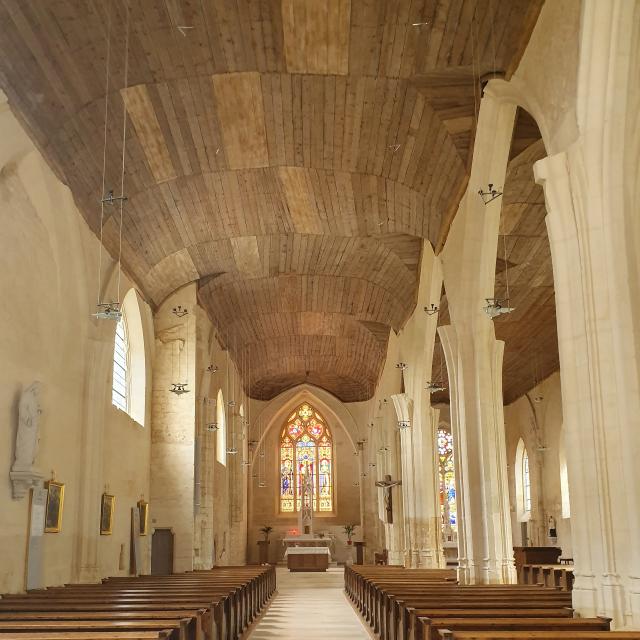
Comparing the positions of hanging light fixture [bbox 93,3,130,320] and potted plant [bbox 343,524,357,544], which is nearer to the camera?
hanging light fixture [bbox 93,3,130,320]

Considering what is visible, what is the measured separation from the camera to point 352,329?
91.6 ft

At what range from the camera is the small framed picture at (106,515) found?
52.2ft

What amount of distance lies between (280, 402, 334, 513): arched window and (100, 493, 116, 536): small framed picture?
20.5 meters

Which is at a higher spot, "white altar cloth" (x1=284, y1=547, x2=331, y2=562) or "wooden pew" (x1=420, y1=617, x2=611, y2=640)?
"wooden pew" (x1=420, y1=617, x2=611, y2=640)

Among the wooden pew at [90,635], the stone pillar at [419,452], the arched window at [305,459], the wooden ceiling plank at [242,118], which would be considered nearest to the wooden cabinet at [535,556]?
the stone pillar at [419,452]

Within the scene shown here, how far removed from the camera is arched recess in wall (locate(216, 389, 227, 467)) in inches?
1057

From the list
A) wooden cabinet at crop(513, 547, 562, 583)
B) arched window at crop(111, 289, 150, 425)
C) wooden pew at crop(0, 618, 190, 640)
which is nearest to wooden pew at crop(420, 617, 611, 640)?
wooden pew at crop(0, 618, 190, 640)

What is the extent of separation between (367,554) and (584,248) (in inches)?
1107

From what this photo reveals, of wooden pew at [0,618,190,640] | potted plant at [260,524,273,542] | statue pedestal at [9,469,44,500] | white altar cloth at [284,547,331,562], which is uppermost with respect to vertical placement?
statue pedestal at [9,469,44,500]

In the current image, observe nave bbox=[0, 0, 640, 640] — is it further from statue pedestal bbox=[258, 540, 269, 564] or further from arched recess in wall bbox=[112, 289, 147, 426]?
statue pedestal bbox=[258, 540, 269, 564]

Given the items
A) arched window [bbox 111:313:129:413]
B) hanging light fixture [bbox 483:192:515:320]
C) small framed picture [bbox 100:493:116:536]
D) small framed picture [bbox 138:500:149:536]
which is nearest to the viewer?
hanging light fixture [bbox 483:192:515:320]

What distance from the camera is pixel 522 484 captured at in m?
33.7

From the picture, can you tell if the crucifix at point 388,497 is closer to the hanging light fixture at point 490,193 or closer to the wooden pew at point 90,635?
the hanging light fixture at point 490,193

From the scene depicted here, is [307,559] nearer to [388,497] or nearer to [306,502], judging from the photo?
[388,497]
